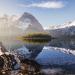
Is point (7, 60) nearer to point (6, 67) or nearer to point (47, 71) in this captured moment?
point (6, 67)

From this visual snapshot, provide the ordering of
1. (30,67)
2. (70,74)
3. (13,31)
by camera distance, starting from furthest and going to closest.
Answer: (13,31) < (30,67) < (70,74)

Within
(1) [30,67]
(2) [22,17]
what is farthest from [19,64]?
(2) [22,17]

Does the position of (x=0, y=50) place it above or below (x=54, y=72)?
above

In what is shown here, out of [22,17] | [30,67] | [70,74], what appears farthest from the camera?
[22,17]

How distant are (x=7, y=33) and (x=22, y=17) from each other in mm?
26986

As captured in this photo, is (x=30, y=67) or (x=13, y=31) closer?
(x=30, y=67)

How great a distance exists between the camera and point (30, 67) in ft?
83.5

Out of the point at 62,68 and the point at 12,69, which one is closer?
the point at 12,69

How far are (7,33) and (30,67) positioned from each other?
9235cm

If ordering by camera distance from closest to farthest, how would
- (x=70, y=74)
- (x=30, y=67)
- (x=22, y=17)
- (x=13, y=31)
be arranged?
(x=70, y=74)
(x=30, y=67)
(x=22, y=17)
(x=13, y=31)

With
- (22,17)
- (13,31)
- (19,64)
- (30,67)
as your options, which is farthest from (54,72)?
(13,31)

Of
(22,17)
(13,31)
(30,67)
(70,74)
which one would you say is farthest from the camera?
(13,31)

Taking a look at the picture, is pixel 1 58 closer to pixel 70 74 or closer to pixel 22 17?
pixel 70 74

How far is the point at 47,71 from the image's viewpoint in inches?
Result: 989
